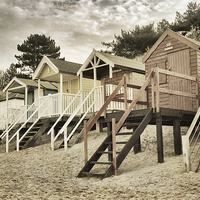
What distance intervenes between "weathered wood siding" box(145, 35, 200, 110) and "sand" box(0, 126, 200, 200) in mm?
1584

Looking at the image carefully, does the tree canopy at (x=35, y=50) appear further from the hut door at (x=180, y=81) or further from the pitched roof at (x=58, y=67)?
the hut door at (x=180, y=81)

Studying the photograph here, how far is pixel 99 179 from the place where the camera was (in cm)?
852

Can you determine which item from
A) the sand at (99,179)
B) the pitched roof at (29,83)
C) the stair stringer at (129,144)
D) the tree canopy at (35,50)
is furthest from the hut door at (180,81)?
the tree canopy at (35,50)

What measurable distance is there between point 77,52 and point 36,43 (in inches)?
314

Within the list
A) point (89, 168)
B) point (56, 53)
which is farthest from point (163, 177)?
point (56, 53)

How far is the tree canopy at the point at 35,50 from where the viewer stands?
41.5 metres

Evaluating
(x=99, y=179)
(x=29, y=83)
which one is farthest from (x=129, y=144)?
(x=29, y=83)

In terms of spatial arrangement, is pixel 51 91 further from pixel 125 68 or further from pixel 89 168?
pixel 89 168

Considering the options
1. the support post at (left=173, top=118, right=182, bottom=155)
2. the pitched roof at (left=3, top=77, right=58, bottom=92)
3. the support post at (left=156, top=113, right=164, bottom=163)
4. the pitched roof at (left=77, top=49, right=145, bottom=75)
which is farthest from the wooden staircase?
the pitched roof at (left=3, top=77, right=58, bottom=92)

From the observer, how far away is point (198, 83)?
37.2 feet

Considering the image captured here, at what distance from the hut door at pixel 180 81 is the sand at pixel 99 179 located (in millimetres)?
1456

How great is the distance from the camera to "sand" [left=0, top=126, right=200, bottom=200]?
673cm

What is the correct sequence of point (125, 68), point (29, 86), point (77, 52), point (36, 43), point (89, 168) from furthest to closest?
1. point (77, 52)
2. point (36, 43)
3. point (29, 86)
4. point (125, 68)
5. point (89, 168)

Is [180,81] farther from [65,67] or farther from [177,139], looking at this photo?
[65,67]
